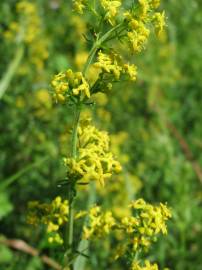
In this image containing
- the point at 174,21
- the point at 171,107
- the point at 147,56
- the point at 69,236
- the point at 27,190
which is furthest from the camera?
the point at 174,21

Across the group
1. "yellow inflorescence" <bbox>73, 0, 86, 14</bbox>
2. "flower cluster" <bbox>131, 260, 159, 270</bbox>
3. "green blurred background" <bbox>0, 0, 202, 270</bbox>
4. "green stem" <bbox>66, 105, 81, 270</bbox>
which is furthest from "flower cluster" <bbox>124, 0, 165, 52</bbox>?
"green blurred background" <bbox>0, 0, 202, 270</bbox>

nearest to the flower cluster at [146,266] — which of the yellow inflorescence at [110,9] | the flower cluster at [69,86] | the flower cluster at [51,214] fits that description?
the flower cluster at [51,214]

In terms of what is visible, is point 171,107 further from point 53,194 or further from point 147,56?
point 53,194

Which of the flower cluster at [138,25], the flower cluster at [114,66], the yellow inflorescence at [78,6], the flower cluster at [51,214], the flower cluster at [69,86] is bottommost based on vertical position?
the flower cluster at [51,214]

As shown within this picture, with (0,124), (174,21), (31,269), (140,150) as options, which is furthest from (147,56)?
(31,269)

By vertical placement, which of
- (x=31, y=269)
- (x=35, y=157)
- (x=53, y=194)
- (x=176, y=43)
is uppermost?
(x=176, y=43)

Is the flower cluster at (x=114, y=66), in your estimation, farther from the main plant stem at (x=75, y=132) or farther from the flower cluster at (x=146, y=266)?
the flower cluster at (x=146, y=266)
